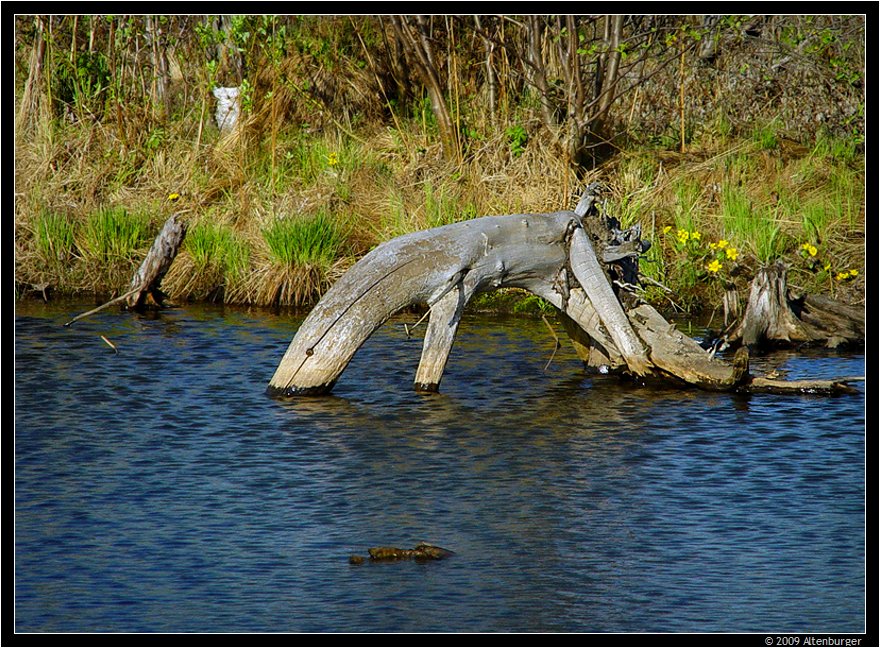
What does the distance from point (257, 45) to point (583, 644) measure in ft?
41.5

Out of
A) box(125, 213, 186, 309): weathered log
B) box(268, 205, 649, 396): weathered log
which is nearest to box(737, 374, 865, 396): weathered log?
box(268, 205, 649, 396): weathered log

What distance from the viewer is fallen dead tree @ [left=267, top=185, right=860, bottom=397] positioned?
9.63 meters

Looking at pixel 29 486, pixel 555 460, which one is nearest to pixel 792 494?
pixel 555 460

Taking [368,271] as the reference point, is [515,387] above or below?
below

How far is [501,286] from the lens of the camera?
10.1 metres

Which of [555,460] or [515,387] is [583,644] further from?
[515,387]

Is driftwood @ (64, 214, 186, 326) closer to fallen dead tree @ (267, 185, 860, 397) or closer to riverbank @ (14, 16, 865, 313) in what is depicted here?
riverbank @ (14, 16, 865, 313)

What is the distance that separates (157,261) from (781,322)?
6.05 metres

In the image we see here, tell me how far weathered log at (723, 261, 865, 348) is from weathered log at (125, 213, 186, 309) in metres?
5.48

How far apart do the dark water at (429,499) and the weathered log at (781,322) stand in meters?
0.35

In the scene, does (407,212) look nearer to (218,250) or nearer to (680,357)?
(218,250)

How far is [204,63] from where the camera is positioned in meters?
17.3

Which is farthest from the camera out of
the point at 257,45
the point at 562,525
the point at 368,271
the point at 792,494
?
the point at 257,45

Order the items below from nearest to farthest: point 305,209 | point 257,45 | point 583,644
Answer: point 583,644 < point 305,209 < point 257,45
